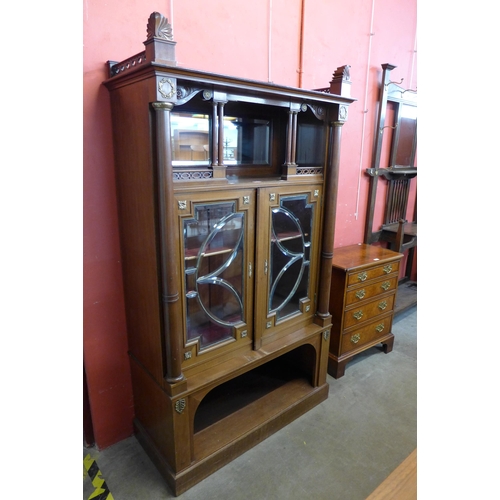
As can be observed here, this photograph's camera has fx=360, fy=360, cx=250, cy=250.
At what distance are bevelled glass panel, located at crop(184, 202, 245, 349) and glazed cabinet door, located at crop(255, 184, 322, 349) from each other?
124 mm

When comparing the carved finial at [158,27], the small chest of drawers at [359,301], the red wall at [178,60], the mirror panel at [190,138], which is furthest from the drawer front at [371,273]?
the carved finial at [158,27]

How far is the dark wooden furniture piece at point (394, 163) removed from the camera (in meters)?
3.12

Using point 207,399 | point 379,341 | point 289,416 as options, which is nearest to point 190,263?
point 207,399

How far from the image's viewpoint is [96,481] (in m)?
1.78

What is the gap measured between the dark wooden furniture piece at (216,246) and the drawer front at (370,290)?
374mm

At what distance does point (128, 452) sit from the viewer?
1.97m

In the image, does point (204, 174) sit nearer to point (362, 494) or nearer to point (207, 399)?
point (207, 399)

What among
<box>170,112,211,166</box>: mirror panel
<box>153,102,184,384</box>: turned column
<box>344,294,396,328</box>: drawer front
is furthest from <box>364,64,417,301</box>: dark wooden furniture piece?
<box>153,102,184,384</box>: turned column

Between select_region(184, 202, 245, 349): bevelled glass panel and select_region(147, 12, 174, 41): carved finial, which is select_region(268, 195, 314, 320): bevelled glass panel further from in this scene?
select_region(147, 12, 174, 41): carved finial

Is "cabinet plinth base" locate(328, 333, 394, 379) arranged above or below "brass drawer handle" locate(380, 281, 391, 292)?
below

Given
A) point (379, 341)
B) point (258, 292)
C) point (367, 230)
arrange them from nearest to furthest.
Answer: point (258, 292)
point (379, 341)
point (367, 230)

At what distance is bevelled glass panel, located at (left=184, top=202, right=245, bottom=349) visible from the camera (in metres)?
1.65
